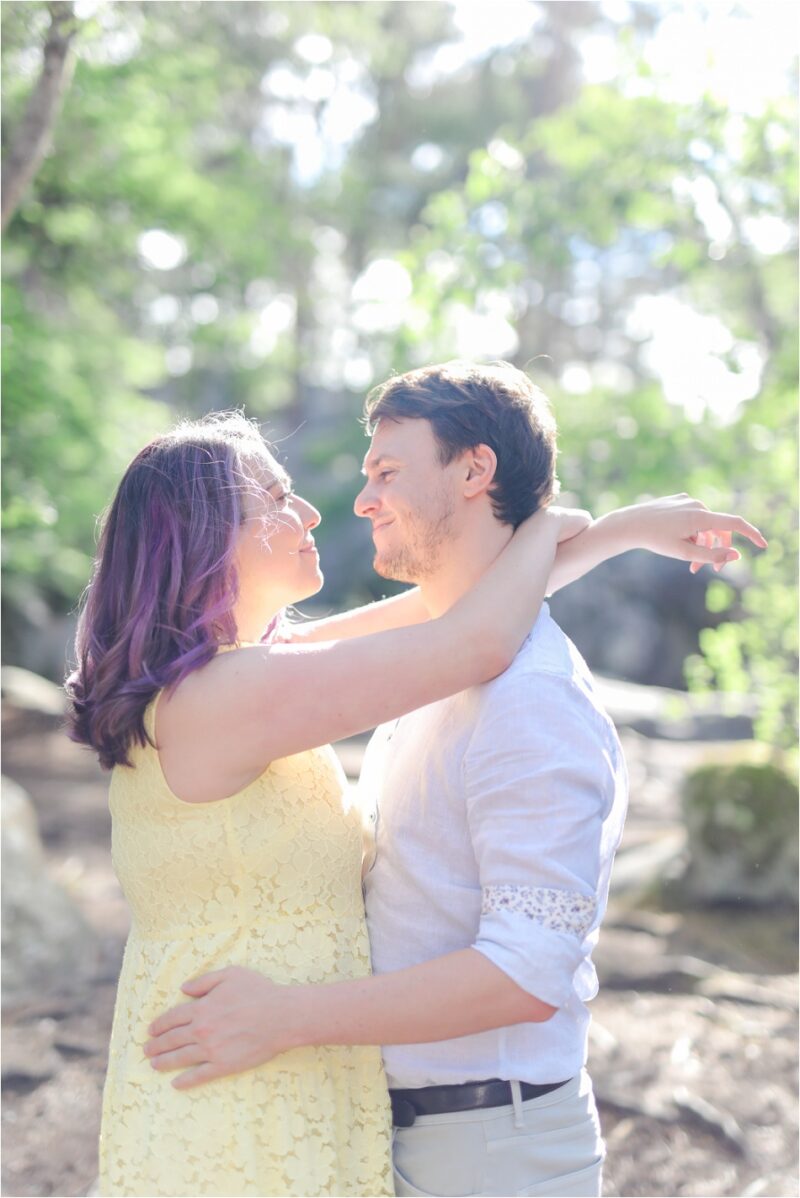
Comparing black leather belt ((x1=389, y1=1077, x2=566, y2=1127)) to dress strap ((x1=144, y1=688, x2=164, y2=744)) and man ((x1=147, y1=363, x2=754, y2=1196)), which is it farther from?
dress strap ((x1=144, y1=688, x2=164, y2=744))

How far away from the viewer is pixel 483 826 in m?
1.80

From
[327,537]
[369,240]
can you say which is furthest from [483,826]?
[369,240]

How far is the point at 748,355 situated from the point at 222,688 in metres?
5.47

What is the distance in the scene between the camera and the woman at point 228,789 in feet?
5.93

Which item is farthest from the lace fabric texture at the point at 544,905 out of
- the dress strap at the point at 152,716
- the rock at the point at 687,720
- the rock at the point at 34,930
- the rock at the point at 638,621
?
the rock at the point at 638,621

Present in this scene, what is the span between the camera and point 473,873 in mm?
1931

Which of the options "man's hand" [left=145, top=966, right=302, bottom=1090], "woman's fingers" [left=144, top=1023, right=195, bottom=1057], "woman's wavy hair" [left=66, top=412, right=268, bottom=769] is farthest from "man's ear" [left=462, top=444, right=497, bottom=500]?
"woman's fingers" [left=144, top=1023, right=195, bottom=1057]

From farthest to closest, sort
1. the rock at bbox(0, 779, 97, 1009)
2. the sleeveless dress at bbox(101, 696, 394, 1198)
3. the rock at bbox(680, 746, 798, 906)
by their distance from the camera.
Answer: the rock at bbox(680, 746, 798, 906) < the rock at bbox(0, 779, 97, 1009) < the sleeveless dress at bbox(101, 696, 394, 1198)

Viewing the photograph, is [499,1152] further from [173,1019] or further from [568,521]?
[568,521]

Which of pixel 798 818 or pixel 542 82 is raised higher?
pixel 542 82

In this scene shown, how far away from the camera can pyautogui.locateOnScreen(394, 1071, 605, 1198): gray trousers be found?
6.19 feet

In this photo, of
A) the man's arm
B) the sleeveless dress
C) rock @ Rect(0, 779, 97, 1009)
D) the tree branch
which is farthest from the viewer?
rock @ Rect(0, 779, 97, 1009)

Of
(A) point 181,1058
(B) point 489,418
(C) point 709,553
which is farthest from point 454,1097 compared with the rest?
(B) point 489,418

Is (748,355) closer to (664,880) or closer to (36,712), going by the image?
(664,880)
